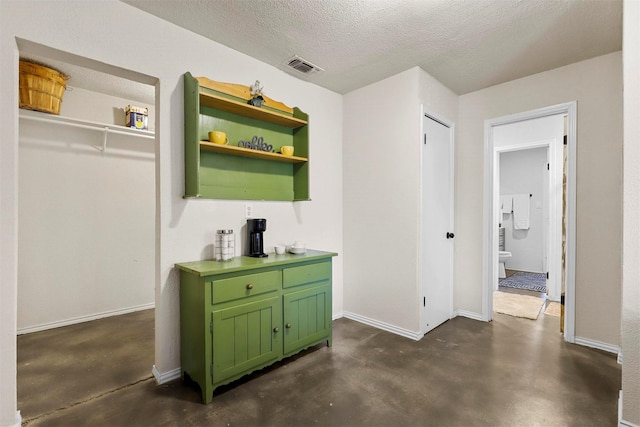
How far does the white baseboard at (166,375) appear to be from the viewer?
7.00 feet

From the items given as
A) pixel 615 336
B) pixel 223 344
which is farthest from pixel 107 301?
pixel 615 336

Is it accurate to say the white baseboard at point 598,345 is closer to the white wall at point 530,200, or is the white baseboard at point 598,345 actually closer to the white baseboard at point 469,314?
the white baseboard at point 469,314

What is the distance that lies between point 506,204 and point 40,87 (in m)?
7.41

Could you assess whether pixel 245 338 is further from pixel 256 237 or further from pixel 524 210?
pixel 524 210

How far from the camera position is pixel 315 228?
325 cm

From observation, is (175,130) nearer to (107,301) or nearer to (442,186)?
(107,301)

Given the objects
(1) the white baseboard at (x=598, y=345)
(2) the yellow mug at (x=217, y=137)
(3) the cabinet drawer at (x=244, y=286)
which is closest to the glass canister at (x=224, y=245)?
(3) the cabinet drawer at (x=244, y=286)

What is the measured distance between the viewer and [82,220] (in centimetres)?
328

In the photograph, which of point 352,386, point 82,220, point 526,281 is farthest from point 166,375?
point 526,281

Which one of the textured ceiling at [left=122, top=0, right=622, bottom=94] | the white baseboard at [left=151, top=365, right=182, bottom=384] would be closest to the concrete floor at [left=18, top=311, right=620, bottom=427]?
the white baseboard at [left=151, top=365, right=182, bottom=384]

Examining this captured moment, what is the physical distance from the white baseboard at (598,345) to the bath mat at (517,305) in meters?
0.66

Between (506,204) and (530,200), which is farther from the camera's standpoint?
(506,204)

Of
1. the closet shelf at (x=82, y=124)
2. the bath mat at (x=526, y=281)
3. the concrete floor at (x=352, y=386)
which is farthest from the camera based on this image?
the bath mat at (x=526, y=281)

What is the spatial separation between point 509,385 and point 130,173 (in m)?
4.20
